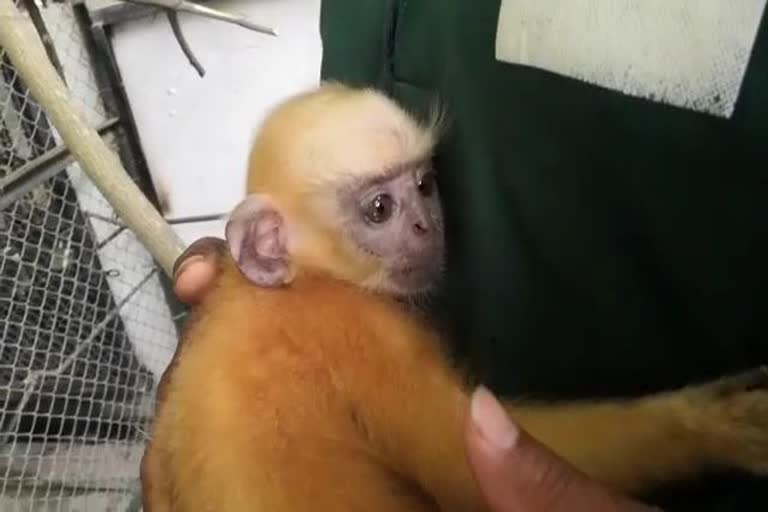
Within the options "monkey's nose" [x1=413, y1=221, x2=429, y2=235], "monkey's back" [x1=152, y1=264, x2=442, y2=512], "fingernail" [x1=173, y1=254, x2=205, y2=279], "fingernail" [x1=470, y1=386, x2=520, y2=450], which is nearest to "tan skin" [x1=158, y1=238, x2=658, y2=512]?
"fingernail" [x1=470, y1=386, x2=520, y2=450]

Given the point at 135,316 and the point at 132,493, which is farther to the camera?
the point at 135,316

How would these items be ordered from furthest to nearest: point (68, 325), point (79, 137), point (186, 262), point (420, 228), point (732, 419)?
point (68, 325)
point (79, 137)
point (186, 262)
point (420, 228)
point (732, 419)

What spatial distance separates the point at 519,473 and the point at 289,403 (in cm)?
36

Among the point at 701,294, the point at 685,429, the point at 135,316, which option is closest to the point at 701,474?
the point at 685,429

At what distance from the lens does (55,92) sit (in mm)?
1584

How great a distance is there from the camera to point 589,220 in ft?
2.60

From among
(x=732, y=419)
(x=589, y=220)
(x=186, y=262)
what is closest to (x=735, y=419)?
(x=732, y=419)

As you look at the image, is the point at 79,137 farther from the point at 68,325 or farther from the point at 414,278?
the point at 414,278

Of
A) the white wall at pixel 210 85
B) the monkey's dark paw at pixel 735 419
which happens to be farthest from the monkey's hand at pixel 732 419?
the white wall at pixel 210 85

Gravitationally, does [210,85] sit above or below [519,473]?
below

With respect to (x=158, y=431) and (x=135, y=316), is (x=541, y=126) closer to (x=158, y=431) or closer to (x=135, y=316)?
(x=158, y=431)

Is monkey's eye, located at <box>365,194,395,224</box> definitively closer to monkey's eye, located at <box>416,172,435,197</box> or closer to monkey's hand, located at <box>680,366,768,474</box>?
monkey's eye, located at <box>416,172,435,197</box>

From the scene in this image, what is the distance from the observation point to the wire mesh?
192 cm

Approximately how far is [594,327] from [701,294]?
112mm
